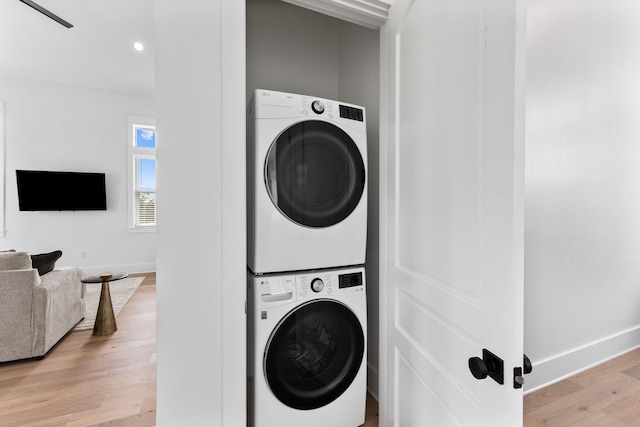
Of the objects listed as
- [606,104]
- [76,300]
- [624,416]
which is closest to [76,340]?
[76,300]

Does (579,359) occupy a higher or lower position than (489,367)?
lower

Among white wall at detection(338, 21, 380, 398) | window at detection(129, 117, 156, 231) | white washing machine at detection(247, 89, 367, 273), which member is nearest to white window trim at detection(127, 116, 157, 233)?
window at detection(129, 117, 156, 231)

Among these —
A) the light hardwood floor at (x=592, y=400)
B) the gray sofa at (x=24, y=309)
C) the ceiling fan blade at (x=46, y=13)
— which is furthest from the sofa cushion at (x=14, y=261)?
the light hardwood floor at (x=592, y=400)

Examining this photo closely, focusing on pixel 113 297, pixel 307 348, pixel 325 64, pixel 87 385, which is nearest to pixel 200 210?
pixel 307 348

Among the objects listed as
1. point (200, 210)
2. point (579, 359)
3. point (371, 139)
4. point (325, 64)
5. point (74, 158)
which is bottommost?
point (579, 359)

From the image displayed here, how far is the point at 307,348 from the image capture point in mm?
1363

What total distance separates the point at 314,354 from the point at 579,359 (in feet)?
6.13

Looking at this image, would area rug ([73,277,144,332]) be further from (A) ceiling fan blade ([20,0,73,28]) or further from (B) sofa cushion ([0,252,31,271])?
(A) ceiling fan blade ([20,0,73,28])

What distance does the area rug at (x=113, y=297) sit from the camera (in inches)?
125

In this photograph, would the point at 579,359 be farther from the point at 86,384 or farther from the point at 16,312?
the point at 16,312

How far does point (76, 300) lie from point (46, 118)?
3653 mm

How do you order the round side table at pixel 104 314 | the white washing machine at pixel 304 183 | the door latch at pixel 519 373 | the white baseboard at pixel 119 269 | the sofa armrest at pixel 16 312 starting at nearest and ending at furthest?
1. the door latch at pixel 519 373
2. the white washing machine at pixel 304 183
3. the sofa armrest at pixel 16 312
4. the round side table at pixel 104 314
5. the white baseboard at pixel 119 269

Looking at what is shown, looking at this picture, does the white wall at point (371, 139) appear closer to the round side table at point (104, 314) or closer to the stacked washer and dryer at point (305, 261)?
the stacked washer and dryer at point (305, 261)

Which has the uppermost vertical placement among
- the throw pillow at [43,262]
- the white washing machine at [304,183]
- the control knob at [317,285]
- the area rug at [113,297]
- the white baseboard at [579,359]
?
the white washing machine at [304,183]
